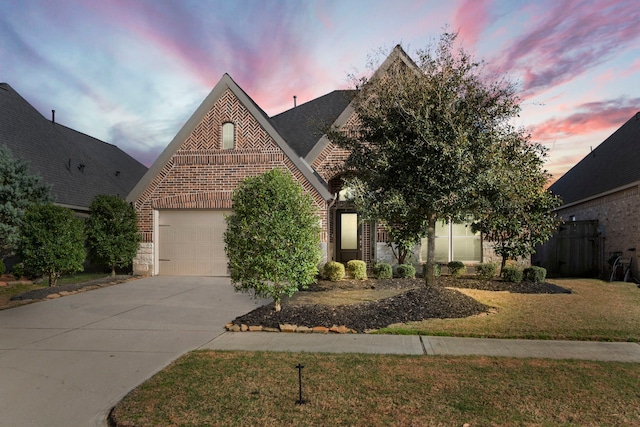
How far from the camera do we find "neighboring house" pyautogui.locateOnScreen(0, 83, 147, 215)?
1722 centimetres

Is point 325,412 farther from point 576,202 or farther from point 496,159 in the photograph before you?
point 576,202

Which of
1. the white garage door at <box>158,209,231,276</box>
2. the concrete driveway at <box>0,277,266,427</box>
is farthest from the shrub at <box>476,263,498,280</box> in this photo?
the white garage door at <box>158,209,231,276</box>

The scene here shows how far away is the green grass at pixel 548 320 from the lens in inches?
285

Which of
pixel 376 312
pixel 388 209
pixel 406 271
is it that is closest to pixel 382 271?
pixel 406 271

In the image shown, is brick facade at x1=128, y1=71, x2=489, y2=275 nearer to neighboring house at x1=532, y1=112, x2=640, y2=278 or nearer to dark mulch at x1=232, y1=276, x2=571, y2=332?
dark mulch at x1=232, y1=276, x2=571, y2=332

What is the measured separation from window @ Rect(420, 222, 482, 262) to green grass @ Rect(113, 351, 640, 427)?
922cm

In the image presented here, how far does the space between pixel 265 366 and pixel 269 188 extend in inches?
146

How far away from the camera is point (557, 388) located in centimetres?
479

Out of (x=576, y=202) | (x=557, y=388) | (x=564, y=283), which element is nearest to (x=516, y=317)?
(x=557, y=388)

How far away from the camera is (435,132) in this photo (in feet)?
30.2

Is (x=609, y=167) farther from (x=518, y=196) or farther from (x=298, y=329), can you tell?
(x=298, y=329)

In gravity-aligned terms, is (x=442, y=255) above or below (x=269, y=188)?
below

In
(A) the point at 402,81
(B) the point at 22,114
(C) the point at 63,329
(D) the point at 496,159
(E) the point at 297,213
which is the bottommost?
(C) the point at 63,329

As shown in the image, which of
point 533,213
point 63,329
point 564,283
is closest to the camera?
point 63,329
